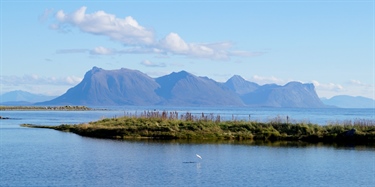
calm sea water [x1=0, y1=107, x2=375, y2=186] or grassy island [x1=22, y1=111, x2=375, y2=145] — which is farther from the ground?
grassy island [x1=22, y1=111, x2=375, y2=145]

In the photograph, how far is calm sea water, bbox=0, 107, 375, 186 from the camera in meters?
30.8

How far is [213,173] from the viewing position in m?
33.7

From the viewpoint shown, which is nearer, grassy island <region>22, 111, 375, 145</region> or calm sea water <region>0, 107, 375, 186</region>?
calm sea water <region>0, 107, 375, 186</region>

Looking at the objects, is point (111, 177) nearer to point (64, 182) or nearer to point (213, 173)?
point (64, 182)

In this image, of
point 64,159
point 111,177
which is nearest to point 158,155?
point 64,159

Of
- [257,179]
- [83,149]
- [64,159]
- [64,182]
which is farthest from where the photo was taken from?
[83,149]

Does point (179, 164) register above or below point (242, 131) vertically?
below

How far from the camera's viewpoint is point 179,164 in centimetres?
3753

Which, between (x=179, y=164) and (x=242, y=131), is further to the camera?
(x=242, y=131)

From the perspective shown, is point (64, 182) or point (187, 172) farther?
point (187, 172)

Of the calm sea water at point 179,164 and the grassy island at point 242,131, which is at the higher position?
the grassy island at point 242,131

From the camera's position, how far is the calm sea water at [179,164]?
101ft

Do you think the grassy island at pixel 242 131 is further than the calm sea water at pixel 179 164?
Yes

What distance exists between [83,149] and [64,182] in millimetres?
16390
